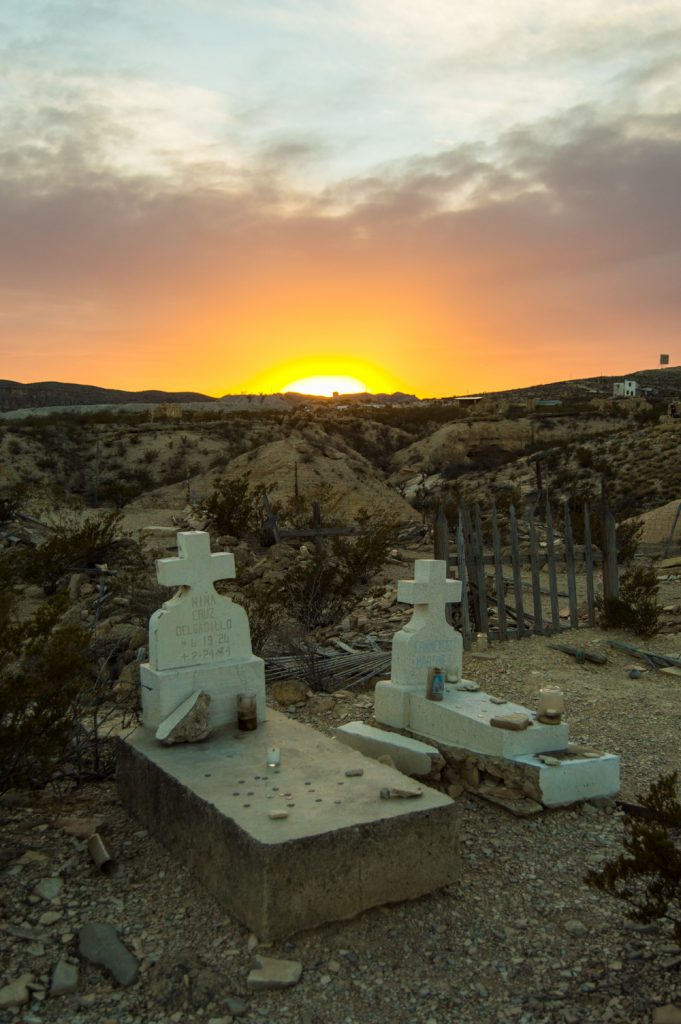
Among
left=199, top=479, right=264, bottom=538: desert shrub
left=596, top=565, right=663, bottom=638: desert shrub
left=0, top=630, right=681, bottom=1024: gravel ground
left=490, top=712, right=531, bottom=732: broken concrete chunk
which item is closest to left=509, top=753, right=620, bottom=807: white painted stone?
left=0, top=630, right=681, bottom=1024: gravel ground

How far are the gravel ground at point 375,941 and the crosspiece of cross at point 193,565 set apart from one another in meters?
1.55

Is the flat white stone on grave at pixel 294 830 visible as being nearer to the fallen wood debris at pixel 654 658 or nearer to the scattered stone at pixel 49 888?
the scattered stone at pixel 49 888

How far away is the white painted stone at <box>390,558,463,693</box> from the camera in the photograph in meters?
6.73

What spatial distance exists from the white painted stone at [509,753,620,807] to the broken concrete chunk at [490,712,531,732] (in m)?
0.21

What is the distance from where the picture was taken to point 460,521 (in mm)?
9898

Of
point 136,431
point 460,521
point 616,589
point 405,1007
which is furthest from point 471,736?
point 136,431

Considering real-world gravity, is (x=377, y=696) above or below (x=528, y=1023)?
above

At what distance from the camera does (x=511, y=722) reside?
5.79m

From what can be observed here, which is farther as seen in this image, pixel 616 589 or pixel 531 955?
pixel 616 589

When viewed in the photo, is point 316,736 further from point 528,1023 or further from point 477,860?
point 528,1023

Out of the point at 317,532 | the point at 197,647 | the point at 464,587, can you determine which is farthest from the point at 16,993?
the point at 317,532

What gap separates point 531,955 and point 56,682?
3120mm

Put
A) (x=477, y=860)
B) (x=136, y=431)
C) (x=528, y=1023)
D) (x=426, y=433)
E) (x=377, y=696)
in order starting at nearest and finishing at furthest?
(x=528, y=1023)
(x=477, y=860)
(x=377, y=696)
(x=136, y=431)
(x=426, y=433)

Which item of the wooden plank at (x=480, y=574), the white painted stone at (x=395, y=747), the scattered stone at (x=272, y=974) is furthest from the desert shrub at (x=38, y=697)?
the wooden plank at (x=480, y=574)
